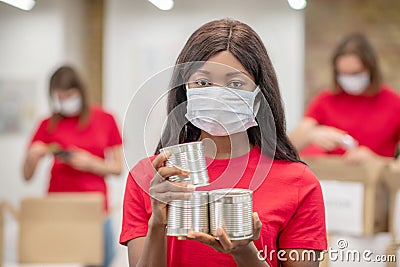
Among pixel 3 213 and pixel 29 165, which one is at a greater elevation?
pixel 29 165

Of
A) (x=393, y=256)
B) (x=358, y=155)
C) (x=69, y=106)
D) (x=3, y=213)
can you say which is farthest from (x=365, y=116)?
(x=69, y=106)

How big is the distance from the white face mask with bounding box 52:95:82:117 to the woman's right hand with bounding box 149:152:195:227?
5.36ft

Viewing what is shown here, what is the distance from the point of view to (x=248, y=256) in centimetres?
75

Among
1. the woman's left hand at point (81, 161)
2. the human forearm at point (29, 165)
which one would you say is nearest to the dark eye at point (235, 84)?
the woman's left hand at point (81, 161)

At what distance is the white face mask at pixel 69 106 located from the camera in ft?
7.64

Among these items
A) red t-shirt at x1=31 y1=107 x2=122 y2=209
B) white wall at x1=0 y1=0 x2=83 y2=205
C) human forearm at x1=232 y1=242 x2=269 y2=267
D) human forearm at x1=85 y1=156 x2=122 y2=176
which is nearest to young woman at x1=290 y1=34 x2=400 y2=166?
human forearm at x1=232 y1=242 x2=269 y2=267

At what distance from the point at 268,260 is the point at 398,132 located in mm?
960

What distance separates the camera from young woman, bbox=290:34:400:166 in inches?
59.8

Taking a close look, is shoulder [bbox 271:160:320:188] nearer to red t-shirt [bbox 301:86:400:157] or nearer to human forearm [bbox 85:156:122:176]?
red t-shirt [bbox 301:86:400:157]

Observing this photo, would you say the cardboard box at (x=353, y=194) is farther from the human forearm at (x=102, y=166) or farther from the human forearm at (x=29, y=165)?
the human forearm at (x=29, y=165)

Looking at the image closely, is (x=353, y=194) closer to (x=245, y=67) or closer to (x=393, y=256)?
(x=393, y=256)

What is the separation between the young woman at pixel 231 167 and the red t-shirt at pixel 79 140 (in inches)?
60.7

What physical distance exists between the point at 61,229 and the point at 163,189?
117 cm

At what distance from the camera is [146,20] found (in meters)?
2.79
